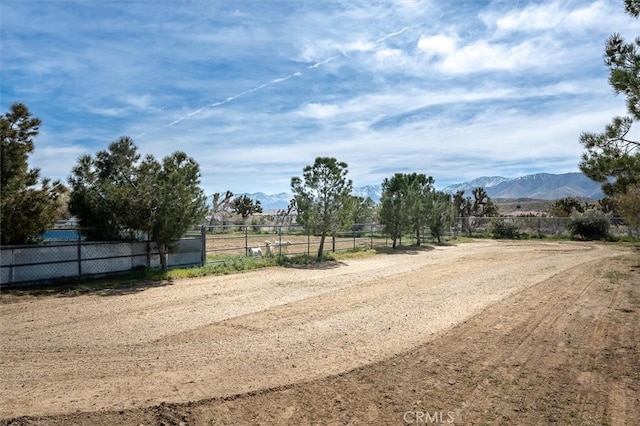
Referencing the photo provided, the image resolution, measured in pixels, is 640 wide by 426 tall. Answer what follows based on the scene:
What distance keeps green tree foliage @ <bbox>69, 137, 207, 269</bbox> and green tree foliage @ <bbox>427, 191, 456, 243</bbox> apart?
64.8 feet

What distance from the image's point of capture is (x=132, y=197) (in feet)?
43.2

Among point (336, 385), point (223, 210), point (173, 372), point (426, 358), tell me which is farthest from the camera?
point (223, 210)

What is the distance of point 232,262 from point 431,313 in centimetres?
968

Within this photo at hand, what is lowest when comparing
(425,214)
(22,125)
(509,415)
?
(509,415)

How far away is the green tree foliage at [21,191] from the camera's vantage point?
1089 cm

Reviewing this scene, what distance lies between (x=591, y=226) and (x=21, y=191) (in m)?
37.0

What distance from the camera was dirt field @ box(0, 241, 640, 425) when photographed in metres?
4.33

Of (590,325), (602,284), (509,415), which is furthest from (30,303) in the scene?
(602,284)

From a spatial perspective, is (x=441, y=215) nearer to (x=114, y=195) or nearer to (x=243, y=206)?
(x=114, y=195)

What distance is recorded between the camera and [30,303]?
9789mm

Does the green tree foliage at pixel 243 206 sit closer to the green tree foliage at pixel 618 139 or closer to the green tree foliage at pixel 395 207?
the green tree foliage at pixel 395 207

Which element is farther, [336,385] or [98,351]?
[98,351]

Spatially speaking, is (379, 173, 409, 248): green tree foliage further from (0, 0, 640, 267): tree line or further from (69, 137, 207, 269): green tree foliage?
(69, 137, 207, 269): green tree foliage

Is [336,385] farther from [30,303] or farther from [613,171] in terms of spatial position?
[30,303]
